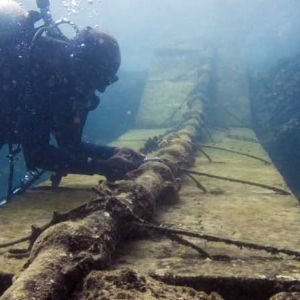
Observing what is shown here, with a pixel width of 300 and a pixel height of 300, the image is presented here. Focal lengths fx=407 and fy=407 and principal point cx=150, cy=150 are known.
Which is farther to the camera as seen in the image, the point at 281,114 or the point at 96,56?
the point at 281,114

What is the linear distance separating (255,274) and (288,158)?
8.44 m

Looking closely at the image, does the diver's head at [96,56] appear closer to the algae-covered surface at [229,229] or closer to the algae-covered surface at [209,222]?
the algae-covered surface at [209,222]

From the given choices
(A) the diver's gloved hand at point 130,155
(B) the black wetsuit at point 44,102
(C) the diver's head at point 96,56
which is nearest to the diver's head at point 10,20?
(B) the black wetsuit at point 44,102

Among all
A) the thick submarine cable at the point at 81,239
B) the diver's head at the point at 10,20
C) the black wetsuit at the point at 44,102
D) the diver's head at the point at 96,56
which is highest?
the diver's head at the point at 10,20

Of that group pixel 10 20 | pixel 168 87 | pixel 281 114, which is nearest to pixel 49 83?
pixel 10 20

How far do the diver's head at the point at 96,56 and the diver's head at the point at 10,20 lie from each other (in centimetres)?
62

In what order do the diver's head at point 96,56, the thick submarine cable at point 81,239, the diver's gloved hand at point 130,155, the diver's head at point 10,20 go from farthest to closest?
the diver's gloved hand at point 130,155, the diver's head at point 96,56, the diver's head at point 10,20, the thick submarine cable at point 81,239

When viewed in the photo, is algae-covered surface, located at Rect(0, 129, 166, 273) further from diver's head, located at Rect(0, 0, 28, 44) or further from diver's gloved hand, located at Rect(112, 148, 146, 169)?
diver's head, located at Rect(0, 0, 28, 44)

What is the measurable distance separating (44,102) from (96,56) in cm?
77

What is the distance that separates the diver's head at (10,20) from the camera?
4.37 meters

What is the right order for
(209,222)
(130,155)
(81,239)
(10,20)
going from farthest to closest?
(130,155) → (10,20) → (209,222) → (81,239)

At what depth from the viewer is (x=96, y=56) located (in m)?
4.57

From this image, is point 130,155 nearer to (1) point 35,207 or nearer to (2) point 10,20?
(1) point 35,207

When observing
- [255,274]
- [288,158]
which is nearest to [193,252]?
[255,274]
